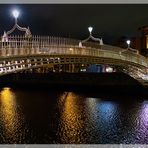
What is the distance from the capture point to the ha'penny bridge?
26.0 feet

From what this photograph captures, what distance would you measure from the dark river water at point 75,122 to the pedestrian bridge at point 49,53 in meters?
1.32

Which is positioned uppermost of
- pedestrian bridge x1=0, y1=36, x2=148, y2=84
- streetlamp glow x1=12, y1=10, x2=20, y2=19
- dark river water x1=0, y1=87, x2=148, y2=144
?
streetlamp glow x1=12, y1=10, x2=20, y2=19

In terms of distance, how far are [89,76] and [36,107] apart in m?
8.26

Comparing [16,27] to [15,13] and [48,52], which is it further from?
[48,52]

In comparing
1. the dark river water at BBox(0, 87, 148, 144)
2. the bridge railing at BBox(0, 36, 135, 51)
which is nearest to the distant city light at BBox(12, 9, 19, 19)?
the bridge railing at BBox(0, 36, 135, 51)

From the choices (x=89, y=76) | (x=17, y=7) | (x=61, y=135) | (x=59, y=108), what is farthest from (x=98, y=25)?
(x=89, y=76)

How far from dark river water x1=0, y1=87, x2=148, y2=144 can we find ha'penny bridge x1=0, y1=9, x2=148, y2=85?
1.27 metres

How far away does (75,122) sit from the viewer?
9336 mm

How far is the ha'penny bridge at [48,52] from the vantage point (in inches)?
312

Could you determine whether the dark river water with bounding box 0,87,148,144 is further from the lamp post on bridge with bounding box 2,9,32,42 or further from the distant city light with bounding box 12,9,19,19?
the distant city light with bounding box 12,9,19,19

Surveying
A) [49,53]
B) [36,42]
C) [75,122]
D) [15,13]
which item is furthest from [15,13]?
[75,122]

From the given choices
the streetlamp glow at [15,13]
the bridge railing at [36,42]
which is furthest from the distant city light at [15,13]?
the bridge railing at [36,42]

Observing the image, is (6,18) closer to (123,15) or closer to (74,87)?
(123,15)

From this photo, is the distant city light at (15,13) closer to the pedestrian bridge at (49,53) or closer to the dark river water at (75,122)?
the pedestrian bridge at (49,53)
